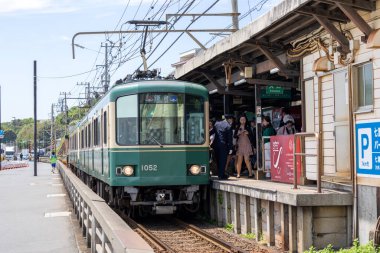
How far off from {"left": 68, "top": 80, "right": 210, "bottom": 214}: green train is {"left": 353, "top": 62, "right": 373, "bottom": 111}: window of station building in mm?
4868

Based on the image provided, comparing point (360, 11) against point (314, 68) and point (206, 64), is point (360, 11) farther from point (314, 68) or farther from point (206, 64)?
point (206, 64)

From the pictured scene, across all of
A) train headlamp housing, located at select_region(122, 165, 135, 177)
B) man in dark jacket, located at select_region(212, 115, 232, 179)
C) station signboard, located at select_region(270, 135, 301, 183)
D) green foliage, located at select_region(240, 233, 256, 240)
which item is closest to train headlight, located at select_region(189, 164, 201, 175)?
man in dark jacket, located at select_region(212, 115, 232, 179)

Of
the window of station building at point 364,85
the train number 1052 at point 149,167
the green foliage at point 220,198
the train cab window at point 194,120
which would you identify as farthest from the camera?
the green foliage at point 220,198

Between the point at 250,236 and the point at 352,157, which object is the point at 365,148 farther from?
the point at 250,236

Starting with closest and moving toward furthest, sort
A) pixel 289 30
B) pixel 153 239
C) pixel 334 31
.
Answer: pixel 334 31 < pixel 153 239 < pixel 289 30

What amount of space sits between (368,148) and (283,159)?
344cm

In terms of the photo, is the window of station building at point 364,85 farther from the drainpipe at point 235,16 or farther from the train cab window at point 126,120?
the drainpipe at point 235,16

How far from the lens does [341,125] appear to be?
10359mm

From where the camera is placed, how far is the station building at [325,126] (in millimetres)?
9297

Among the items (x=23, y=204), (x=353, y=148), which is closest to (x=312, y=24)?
(x=353, y=148)

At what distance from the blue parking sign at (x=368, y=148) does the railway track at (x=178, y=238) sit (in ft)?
7.22

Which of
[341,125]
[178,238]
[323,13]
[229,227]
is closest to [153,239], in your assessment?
[178,238]

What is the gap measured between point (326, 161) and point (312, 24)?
2.39 meters

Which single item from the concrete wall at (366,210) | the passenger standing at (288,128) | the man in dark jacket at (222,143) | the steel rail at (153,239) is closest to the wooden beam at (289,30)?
the passenger standing at (288,128)
